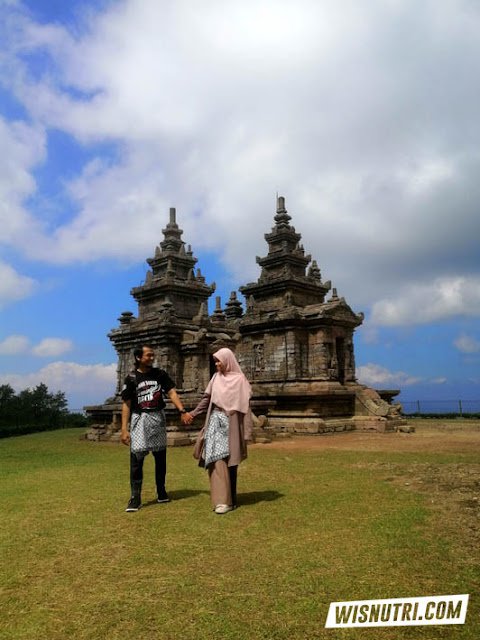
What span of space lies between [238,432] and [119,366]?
1874 centimetres

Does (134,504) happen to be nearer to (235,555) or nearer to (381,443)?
(235,555)

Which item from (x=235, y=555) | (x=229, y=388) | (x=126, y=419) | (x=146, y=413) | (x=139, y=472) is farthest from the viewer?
(x=126, y=419)

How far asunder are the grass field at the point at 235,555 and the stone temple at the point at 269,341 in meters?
9.82

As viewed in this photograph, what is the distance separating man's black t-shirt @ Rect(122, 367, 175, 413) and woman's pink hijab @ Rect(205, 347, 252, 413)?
0.73 meters

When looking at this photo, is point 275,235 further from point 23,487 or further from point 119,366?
point 23,487

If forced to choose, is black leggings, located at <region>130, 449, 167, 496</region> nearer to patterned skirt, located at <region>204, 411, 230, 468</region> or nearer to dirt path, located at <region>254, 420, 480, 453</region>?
patterned skirt, located at <region>204, 411, 230, 468</region>

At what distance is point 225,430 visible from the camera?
6844mm

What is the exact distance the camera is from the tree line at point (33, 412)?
29281 mm

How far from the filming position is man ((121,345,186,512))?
Result: 6.97 m

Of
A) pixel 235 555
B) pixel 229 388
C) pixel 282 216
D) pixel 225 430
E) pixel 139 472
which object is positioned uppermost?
pixel 282 216

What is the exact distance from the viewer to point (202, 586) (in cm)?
399

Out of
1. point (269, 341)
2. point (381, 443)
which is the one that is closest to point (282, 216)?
point (269, 341)

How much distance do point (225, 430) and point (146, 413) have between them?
4.03ft

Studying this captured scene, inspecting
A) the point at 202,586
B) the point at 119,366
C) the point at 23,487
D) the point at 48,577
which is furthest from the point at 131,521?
the point at 119,366
